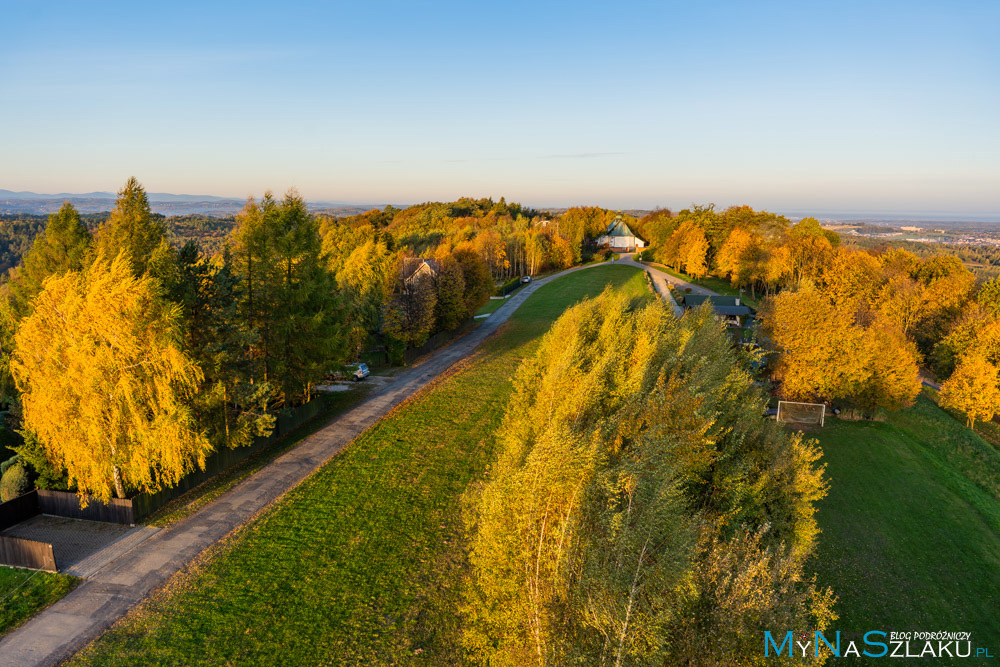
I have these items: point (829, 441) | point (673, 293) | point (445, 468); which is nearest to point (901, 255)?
point (673, 293)

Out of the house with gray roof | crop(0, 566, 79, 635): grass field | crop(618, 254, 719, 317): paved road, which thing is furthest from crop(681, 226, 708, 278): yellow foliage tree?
crop(0, 566, 79, 635): grass field

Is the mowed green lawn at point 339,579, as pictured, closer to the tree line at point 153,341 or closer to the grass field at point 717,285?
the tree line at point 153,341

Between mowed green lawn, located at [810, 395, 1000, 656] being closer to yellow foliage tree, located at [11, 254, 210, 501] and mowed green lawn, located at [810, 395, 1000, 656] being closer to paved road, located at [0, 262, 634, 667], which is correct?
paved road, located at [0, 262, 634, 667]

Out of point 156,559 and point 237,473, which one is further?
point 237,473

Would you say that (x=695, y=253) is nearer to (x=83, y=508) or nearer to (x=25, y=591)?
(x=83, y=508)

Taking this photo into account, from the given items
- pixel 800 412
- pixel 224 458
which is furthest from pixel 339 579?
pixel 800 412
